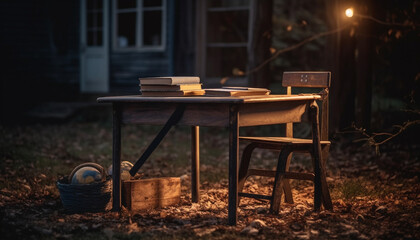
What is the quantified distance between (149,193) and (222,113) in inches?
45.8

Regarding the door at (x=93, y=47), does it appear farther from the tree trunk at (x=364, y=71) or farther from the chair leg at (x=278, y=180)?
the chair leg at (x=278, y=180)

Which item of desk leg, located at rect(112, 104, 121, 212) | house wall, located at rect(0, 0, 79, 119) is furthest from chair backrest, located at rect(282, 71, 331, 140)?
house wall, located at rect(0, 0, 79, 119)

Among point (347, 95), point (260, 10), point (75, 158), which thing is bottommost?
point (75, 158)

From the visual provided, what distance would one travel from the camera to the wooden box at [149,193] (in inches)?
199

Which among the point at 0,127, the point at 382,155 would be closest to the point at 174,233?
the point at 382,155

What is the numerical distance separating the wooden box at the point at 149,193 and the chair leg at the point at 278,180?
1.00 meters

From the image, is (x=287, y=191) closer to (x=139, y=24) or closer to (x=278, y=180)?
(x=278, y=180)

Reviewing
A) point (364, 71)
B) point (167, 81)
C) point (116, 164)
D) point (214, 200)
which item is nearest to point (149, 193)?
point (116, 164)

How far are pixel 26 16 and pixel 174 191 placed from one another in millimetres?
11628

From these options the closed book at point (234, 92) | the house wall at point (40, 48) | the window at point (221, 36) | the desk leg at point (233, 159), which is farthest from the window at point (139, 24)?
the desk leg at point (233, 159)

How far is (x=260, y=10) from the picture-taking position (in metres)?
10.2

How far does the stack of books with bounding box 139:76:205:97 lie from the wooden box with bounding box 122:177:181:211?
0.82 m

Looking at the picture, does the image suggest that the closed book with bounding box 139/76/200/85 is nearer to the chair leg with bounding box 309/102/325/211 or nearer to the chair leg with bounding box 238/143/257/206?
the chair leg with bounding box 238/143/257/206

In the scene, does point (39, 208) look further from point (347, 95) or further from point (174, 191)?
point (347, 95)
